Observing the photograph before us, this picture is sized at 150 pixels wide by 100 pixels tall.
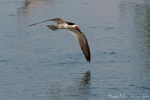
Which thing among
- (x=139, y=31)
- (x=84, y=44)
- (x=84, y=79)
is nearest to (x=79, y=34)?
(x=84, y=44)

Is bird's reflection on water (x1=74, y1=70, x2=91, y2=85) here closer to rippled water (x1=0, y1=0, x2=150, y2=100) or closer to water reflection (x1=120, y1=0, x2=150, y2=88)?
rippled water (x1=0, y1=0, x2=150, y2=100)

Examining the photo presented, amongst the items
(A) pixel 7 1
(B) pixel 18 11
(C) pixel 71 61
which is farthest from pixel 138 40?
(A) pixel 7 1

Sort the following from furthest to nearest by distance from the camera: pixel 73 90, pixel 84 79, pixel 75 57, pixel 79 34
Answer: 1. pixel 75 57
2. pixel 79 34
3. pixel 84 79
4. pixel 73 90

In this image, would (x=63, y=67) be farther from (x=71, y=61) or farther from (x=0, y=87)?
(x=0, y=87)

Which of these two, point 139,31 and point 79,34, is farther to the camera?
point 139,31

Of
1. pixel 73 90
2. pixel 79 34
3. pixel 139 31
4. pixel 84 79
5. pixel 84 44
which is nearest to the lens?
pixel 73 90

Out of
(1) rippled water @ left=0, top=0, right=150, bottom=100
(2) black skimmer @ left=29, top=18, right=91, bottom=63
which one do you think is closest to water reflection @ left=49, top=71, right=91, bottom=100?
(1) rippled water @ left=0, top=0, right=150, bottom=100

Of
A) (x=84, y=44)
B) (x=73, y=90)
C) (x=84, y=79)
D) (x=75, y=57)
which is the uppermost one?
(x=73, y=90)

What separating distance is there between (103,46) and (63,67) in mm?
3664

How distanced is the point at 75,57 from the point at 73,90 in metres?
4.08

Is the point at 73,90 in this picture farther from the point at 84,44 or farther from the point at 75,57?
the point at 75,57

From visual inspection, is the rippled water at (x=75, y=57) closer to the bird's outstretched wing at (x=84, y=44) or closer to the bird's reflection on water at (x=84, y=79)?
the bird's reflection on water at (x=84, y=79)

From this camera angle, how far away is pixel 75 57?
17.4 m

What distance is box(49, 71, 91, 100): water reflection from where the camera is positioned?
12.7 meters
